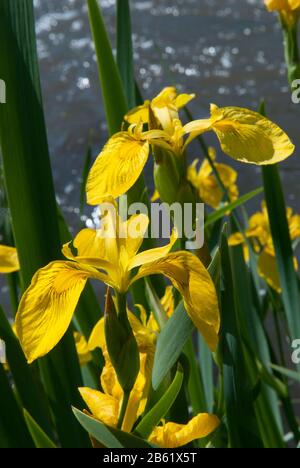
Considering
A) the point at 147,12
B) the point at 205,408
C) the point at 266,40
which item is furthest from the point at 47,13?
the point at 205,408

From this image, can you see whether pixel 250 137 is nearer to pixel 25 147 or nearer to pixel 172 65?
pixel 25 147

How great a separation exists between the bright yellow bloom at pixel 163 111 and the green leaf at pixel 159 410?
0.85 ft

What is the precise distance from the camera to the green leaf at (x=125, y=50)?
3.30 ft

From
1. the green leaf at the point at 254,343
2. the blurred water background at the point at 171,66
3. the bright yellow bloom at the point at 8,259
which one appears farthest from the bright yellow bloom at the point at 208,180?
the blurred water background at the point at 171,66

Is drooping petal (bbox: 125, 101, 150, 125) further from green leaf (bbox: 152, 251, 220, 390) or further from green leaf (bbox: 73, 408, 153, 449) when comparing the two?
green leaf (bbox: 73, 408, 153, 449)

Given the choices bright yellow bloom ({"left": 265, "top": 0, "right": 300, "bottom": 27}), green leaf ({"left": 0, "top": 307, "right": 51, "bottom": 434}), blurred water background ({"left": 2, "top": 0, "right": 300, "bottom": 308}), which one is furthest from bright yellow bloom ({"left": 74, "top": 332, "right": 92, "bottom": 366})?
blurred water background ({"left": 2, "top": 0, "right": 300, "bottom": 308})

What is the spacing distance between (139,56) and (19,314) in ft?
8.16

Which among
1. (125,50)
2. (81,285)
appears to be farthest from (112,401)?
(125,50)

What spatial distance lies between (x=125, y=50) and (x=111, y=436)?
1.85 feet

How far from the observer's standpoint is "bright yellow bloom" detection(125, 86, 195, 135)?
31.5 inches

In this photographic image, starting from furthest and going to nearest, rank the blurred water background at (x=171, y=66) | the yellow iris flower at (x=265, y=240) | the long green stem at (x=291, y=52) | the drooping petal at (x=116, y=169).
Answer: the blurred water background at (x=171, y=66)
the yellow iris flower at (x=265, y=240)
the long green stem at (x=291, y=52)
the drooping petal at (x=116, y=169)

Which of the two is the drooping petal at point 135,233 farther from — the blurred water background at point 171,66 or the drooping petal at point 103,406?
the blurred water background at point 171,66

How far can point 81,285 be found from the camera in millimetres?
627
